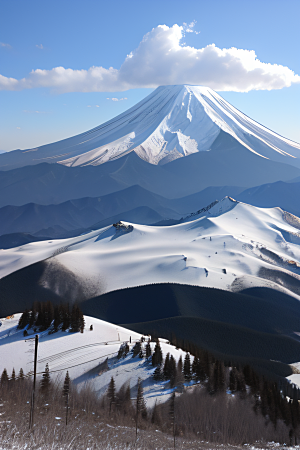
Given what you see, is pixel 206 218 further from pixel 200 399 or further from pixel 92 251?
pixel 200 399

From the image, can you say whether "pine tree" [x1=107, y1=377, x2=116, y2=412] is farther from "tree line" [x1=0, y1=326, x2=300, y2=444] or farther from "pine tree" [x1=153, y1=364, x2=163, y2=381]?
"pine tree" [x1=153, y1=364, x2=163, y2=381]

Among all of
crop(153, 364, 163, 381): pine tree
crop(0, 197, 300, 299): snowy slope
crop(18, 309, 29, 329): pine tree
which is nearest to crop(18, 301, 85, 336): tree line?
crop(18, 309, 29, 329): pine tree

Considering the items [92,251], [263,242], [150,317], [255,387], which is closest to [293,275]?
A: [263,242]

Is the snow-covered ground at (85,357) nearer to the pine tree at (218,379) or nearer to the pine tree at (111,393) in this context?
the pine tree at (111,393)

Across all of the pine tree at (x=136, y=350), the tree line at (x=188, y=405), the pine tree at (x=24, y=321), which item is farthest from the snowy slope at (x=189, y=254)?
the tree line at (x=188, y=405)

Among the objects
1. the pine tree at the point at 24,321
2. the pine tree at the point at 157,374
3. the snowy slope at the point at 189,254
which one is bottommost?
the pine tree at the point at 157,374

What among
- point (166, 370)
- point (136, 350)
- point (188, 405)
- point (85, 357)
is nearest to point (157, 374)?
point (166, 370)
